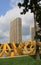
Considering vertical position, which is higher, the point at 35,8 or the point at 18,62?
the point at 35,8

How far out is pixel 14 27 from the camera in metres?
85.2

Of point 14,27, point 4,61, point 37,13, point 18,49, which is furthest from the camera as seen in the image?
point 14,27

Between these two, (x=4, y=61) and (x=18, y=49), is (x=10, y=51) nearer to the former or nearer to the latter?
(x=18, y=49)

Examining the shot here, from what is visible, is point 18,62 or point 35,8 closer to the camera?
point 18,62

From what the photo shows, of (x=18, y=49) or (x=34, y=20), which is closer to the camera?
(x=34, y=20)

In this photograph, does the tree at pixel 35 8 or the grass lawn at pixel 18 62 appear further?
the tree at pixel 35 8

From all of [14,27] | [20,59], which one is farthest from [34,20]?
[14,27]

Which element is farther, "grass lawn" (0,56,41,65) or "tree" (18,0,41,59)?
"tree" (18,0,41,59)

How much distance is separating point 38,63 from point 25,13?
512 cm

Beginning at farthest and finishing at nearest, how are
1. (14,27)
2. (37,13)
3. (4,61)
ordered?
(14,27)
(37,13)
(4,61)

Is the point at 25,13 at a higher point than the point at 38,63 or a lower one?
higher

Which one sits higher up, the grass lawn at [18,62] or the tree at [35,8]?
the tree at [35,8]

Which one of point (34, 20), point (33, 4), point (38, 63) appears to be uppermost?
point (33, 4)

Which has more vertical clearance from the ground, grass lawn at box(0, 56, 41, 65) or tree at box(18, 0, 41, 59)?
tree at box(18, 0, 41, 59)
